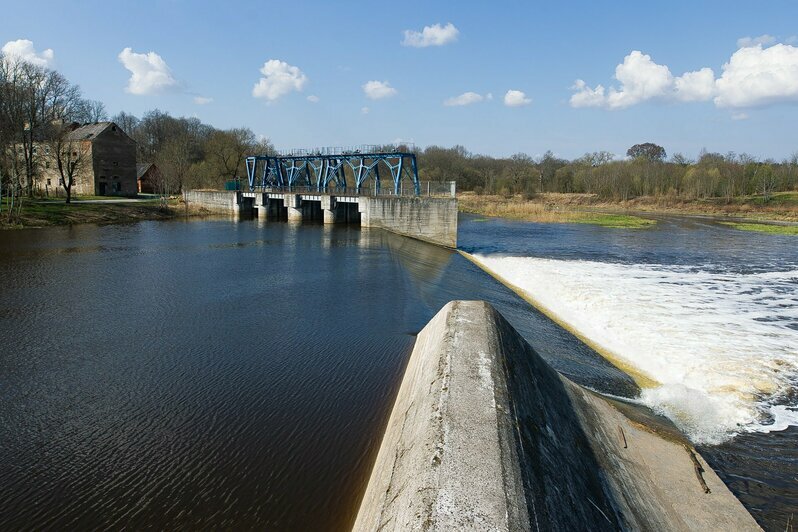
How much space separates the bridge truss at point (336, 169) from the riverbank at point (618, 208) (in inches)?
638

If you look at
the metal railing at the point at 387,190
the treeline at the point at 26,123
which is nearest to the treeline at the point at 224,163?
the treeline at the point at 26,123

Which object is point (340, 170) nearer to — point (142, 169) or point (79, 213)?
point (79, 213)

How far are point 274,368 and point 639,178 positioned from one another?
290 feet

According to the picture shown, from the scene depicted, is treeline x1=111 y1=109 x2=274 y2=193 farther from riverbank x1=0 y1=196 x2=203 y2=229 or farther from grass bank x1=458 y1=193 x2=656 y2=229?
grass bank x1=458 y1=193 x2=656 y2=229

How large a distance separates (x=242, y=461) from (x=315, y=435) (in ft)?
4.00

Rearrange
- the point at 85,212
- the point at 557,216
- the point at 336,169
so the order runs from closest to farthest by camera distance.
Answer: the point at 85,212 < the point at 336,169 < the point at 557,216

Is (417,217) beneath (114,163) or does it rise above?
beneath

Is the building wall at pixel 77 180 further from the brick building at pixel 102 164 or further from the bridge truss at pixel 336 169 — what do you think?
the bridge truss at pixel 336 169

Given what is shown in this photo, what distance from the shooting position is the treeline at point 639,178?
78.8 meters

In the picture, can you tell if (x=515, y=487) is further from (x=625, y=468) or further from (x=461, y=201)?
(x=461, y=201)

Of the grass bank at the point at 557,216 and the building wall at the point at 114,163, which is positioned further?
the building wall at the point at 114,163

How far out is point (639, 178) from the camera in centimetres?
8512

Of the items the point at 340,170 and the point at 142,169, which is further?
the point at 142,169

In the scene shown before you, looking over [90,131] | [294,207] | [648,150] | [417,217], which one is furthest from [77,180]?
[648,150]
